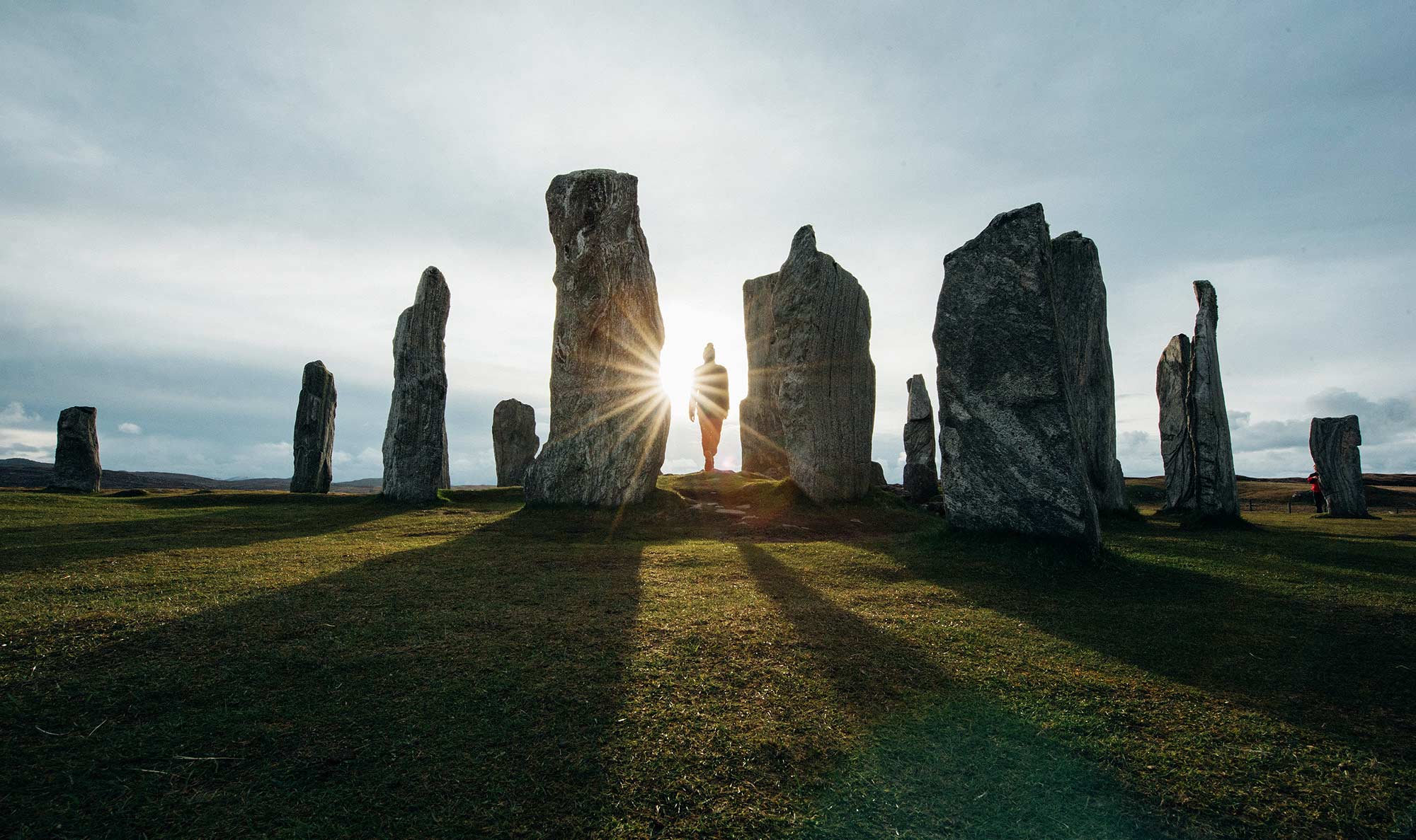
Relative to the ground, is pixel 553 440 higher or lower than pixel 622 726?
higher

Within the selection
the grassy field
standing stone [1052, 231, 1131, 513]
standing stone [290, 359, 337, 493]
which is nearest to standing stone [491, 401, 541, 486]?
standing stone [290, 359, 337, 493]

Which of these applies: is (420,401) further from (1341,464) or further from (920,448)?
(1341,464)

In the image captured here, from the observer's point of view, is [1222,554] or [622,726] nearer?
[622,726]

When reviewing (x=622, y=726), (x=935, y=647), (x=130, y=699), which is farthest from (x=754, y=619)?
(x=130, y=699)

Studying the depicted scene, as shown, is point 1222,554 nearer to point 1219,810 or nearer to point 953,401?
point 953,401

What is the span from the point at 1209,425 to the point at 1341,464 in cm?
843

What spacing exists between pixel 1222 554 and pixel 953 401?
3.86 m

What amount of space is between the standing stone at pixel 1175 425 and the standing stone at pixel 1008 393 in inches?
344

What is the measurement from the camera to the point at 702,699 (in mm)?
3475

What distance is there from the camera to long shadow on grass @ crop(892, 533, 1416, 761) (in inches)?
141

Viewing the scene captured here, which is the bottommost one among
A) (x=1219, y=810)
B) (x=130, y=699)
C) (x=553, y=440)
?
(x=1219, y=810)

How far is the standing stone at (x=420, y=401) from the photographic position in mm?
15094

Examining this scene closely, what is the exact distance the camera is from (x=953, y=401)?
826cm

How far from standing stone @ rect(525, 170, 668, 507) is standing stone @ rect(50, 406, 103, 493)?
17.3 meters
